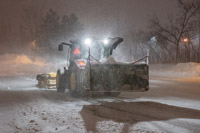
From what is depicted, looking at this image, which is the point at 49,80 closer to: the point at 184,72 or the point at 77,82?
the point at 77,82

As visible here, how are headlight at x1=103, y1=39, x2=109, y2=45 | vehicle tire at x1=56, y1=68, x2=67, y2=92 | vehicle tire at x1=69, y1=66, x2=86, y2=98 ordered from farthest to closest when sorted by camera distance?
vehicle tire at x1=56, y1=68, x2=67, y2=92, headlight at x1=103, y1=39, x2=109, y2=45, vehicle tire at x1=69, y1=66, x2=86, y2=98

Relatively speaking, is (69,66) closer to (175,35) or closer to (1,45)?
(175,35)

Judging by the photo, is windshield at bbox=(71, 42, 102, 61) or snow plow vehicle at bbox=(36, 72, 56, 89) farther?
snow plow vehicle at bbox=(36, 72, 56, 89)

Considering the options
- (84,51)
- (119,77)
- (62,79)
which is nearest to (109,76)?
(119,77)

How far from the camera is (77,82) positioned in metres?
11.5

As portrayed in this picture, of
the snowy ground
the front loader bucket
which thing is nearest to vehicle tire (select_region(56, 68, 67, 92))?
the front loader bucket

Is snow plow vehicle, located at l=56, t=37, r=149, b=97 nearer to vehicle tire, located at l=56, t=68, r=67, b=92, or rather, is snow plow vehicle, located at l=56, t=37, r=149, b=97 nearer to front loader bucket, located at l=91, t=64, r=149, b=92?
front loader bucket, located at l=91, t=64, r=149, b=92

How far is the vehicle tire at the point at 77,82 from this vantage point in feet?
37.0

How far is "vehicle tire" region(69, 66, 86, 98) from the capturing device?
11277 millimetres

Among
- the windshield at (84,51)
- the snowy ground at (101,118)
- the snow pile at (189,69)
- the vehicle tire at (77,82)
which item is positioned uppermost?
the windshield at (84,51)

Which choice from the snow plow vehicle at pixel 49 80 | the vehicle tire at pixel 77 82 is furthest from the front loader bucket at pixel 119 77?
the snow plow vehicle at pixel 49 80

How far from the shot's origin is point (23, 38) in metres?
90.6

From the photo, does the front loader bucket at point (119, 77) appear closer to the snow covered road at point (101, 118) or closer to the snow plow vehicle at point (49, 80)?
the snow covered road at point (101, 118)

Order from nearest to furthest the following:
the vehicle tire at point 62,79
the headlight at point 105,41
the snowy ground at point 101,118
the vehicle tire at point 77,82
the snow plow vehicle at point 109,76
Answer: the snowy ground at point 101,118 < the snow plow vehicle at point 109,76 < the vehicle tire at point 77,82 < the headlight at point 105,41 < the vehicle tire at point 62,79
